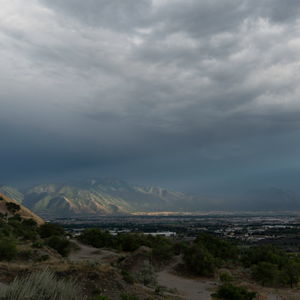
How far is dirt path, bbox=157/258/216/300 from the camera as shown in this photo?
33487 mm

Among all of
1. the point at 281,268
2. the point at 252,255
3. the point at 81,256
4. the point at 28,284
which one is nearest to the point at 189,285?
the point at 281,268

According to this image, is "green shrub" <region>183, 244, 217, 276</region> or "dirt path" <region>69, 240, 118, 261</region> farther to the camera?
"dirt path" <region>69, 240, 118, 261</region>

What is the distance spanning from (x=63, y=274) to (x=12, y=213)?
9177 cm

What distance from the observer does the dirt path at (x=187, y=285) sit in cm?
3349

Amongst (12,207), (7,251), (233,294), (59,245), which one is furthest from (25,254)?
(12,207)

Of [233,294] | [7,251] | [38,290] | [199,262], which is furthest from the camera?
[199,262]

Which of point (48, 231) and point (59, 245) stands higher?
point (48, 231)

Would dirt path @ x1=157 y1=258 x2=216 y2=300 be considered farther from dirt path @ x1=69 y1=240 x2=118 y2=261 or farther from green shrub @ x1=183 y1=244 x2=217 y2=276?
dirt path @ x1=69 y1=240 x2=118 y2=261

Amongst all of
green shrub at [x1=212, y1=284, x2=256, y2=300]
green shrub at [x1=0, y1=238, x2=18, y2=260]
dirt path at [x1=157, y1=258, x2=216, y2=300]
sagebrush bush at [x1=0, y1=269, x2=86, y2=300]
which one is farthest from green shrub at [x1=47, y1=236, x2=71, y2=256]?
A: sagebrush bush at [x1=0, y1=269, x2=86, y2=300]

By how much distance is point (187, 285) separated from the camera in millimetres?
40531

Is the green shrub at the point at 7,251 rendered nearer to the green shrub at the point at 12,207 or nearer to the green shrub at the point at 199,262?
the green shrub at the point at 199,262

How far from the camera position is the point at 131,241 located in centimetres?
7412

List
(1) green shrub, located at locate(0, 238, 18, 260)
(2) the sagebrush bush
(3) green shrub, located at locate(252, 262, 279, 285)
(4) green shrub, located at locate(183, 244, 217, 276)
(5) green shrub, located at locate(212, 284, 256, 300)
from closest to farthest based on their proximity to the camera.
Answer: (2) the sagebrush bush → (5) green shrub, located at locate(212, 284, 256, 300) → (1) green shrub, located at locate(0, 238, 18, 260) → (3) green shrub, located at locate(252, 262, 279, 285) → (4) green shrub, located at locate(183, 244, 217, 276)

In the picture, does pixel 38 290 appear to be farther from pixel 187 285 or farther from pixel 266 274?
pixel 266 274
